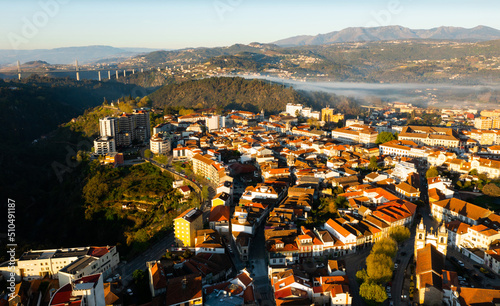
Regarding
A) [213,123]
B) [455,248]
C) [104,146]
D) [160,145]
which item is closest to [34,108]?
[104,146]

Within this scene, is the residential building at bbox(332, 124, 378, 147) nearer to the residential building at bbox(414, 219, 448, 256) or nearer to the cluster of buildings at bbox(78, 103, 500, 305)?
the cluster of buildings at bbox(78, 103, 500, 305)

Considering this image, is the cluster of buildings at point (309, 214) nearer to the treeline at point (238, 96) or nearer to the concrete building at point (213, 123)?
the concrete building at point (213, 123)

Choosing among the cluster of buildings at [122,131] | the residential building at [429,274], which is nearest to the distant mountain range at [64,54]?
the cluster of buildings at [122,131]

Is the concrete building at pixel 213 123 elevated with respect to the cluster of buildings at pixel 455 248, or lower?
elevated

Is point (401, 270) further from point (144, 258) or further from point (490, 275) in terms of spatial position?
point (144, 258)

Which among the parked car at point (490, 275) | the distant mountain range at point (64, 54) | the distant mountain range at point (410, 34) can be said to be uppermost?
the distant mountain range at point (410, 34)

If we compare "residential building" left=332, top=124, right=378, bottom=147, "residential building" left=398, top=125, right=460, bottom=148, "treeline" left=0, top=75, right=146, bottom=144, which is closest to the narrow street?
"residential building" left=332, top=124, right=378, bottom=147
